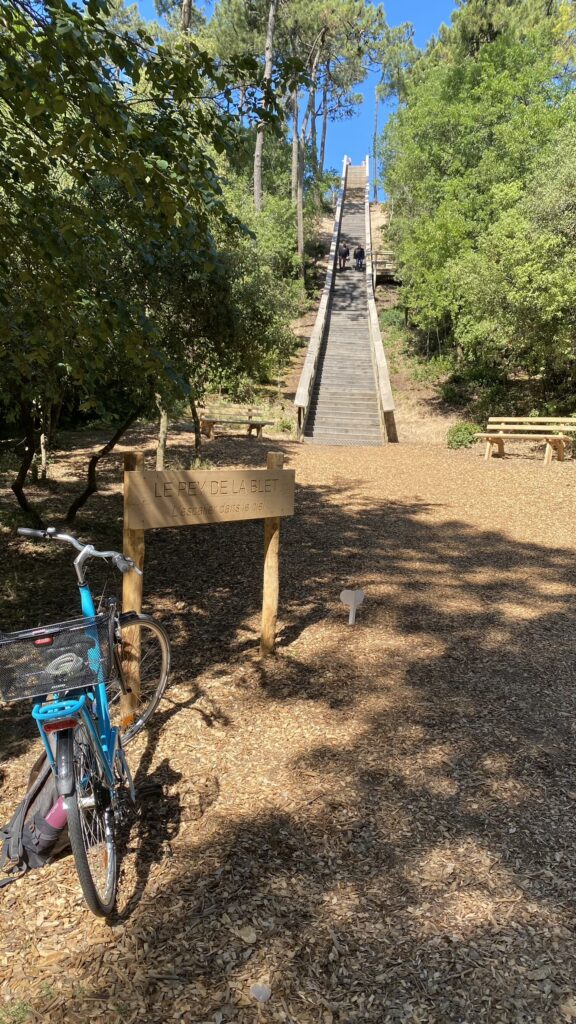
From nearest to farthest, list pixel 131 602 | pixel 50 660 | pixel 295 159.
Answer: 1. pixel 50 660
2. pixel 131 602
3. pixel 295 159

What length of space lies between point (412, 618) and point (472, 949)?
3139 mm

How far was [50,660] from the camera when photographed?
2.20 metres

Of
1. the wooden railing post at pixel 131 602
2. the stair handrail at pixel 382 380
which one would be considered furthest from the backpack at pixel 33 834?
the stair handrail at pixel 382 380

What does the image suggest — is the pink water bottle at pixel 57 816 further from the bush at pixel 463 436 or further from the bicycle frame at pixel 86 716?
the bush at pixel 463 436

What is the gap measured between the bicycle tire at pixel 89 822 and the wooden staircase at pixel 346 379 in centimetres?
1294

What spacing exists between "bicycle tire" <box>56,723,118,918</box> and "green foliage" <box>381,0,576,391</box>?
13.1 meters

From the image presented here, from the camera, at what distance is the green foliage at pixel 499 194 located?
43.9 ft

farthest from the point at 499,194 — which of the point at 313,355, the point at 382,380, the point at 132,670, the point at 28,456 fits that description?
the point at 132,670

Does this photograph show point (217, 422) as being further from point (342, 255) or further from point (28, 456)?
point (342, 255)

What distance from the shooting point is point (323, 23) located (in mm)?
32125

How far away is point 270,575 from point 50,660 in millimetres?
2218

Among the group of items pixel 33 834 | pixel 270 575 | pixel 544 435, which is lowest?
pixel 33 834

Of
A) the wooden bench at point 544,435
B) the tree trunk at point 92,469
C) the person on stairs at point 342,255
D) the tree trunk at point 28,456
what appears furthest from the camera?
the person on stairs at point 342,255

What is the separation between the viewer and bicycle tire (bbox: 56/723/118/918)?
2121mm
